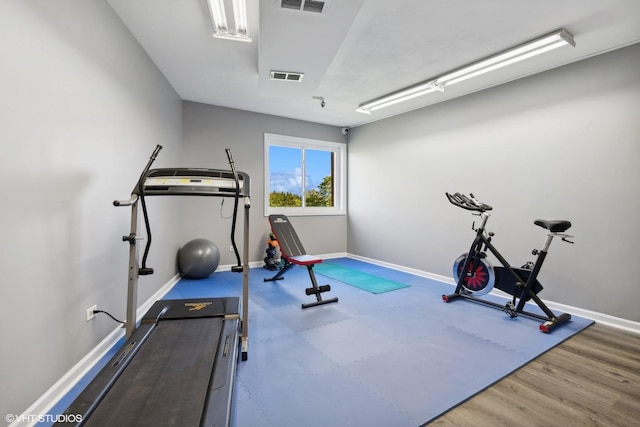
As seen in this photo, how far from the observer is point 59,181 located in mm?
1908

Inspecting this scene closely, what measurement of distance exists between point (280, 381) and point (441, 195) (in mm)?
3880

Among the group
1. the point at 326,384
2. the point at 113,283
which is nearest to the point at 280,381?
the point at 326,384

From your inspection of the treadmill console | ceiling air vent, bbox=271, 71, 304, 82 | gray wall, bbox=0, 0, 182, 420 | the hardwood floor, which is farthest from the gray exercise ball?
the hardwood floor

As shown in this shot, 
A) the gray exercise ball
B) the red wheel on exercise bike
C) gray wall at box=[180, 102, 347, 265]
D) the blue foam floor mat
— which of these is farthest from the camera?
gray wall at box=[180, 102, 347, 265]

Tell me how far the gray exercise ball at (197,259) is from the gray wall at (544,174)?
3.33m

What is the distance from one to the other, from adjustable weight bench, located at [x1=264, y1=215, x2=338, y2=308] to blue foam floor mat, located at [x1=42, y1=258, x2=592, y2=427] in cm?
20

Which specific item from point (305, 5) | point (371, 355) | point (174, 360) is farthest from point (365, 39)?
point (174, 360)

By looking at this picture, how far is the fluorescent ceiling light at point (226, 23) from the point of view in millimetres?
2545

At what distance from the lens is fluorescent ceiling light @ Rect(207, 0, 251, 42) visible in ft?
8.35

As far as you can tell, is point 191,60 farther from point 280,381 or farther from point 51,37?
point 280,381

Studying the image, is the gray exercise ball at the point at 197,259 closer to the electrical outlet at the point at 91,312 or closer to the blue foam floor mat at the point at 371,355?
the blue foam floor mat at the point at 371,355

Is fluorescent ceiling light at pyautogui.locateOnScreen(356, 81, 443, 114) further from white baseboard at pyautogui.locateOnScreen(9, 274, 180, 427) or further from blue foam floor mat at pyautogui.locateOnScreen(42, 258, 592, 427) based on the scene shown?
white baseboard at pyautogui.locateOnScreen(9, 274, 180, 427)

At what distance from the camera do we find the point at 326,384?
2.08 meters

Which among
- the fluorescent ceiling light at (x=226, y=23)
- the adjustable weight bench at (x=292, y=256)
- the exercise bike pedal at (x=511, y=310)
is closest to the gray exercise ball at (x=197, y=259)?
the adjustable weight bench at (x=292, y=256)
